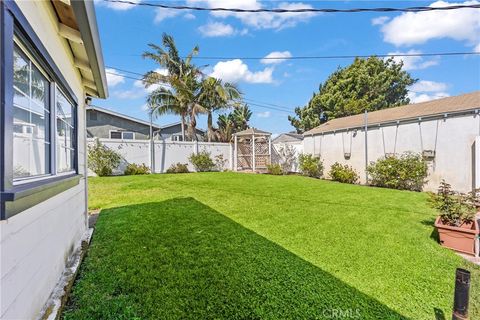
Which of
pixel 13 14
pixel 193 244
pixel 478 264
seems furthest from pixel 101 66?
pixel 478 264

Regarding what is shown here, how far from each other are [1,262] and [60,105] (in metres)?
2.67

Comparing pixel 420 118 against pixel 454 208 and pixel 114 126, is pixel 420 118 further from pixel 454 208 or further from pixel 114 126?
pixel 114 126

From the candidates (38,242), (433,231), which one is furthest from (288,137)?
(38,242)

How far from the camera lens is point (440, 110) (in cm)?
990

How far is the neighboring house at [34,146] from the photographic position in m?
1.59

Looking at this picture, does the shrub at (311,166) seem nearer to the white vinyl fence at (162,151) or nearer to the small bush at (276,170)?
the small bush at (276,170)

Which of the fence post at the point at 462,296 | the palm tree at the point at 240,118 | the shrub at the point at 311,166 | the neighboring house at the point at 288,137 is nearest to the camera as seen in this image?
the fence post at the point at 462,296

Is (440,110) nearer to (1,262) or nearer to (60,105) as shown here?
(60,105)

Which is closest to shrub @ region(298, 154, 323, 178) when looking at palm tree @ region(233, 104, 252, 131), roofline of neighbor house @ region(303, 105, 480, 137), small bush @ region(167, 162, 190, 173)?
roofline of neighbor house @ region(303, 105, 480, 137)

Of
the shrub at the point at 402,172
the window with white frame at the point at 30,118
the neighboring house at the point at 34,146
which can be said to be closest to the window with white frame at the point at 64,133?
the neighboring house at the point at 34,146

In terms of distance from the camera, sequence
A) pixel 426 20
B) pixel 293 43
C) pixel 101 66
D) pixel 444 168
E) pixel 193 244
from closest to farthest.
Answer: pixel 101 66
pixel 193 244
pixel 426 20
pixel 444 168
pixel 293 43

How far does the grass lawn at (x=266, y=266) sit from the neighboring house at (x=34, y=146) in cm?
59

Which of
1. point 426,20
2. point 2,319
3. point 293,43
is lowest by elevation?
point 2,319

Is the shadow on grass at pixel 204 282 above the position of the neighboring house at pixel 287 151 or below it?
below
